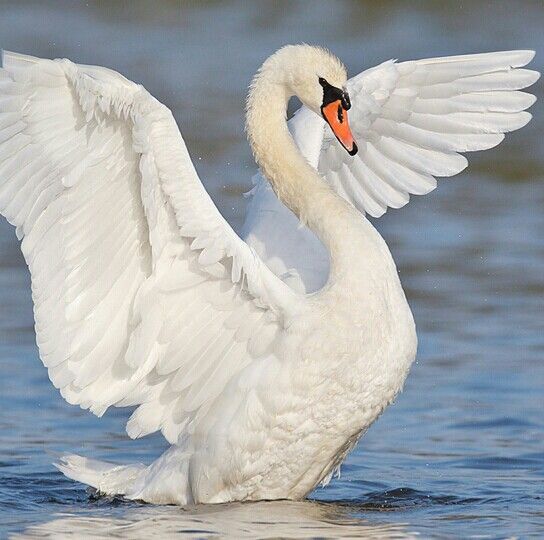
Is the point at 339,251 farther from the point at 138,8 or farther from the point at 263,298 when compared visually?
the point at 138,8

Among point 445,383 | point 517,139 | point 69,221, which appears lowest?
point 445,383

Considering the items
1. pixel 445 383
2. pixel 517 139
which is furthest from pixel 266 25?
pixel 445 383

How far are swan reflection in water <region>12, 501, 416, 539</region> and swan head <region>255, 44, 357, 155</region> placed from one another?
70.5 inches

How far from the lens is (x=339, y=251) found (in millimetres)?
7629

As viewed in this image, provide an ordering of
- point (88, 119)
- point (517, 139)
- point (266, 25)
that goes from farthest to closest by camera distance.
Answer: point (266, 25) < point (517, 139) < point (88, 119)

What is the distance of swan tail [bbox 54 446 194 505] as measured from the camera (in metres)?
8.09

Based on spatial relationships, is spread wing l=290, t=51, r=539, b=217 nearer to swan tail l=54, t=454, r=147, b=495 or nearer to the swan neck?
the swan neck

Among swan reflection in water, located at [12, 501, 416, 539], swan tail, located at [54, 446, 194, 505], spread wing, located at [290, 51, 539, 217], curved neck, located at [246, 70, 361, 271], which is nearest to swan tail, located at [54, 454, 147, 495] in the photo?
swan tail, located at [54, 446, 194, 505]

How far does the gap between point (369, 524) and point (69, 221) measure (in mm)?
1957

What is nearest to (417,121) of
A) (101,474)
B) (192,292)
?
(192,292)

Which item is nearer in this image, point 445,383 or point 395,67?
point 395,67

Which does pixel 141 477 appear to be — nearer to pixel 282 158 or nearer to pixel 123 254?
pixel 123 254

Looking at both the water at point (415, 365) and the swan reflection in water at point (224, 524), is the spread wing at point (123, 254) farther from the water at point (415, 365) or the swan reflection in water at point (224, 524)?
the water at point (415, 365)

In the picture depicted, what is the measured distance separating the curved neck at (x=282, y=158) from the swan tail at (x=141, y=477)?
53.1 inches
